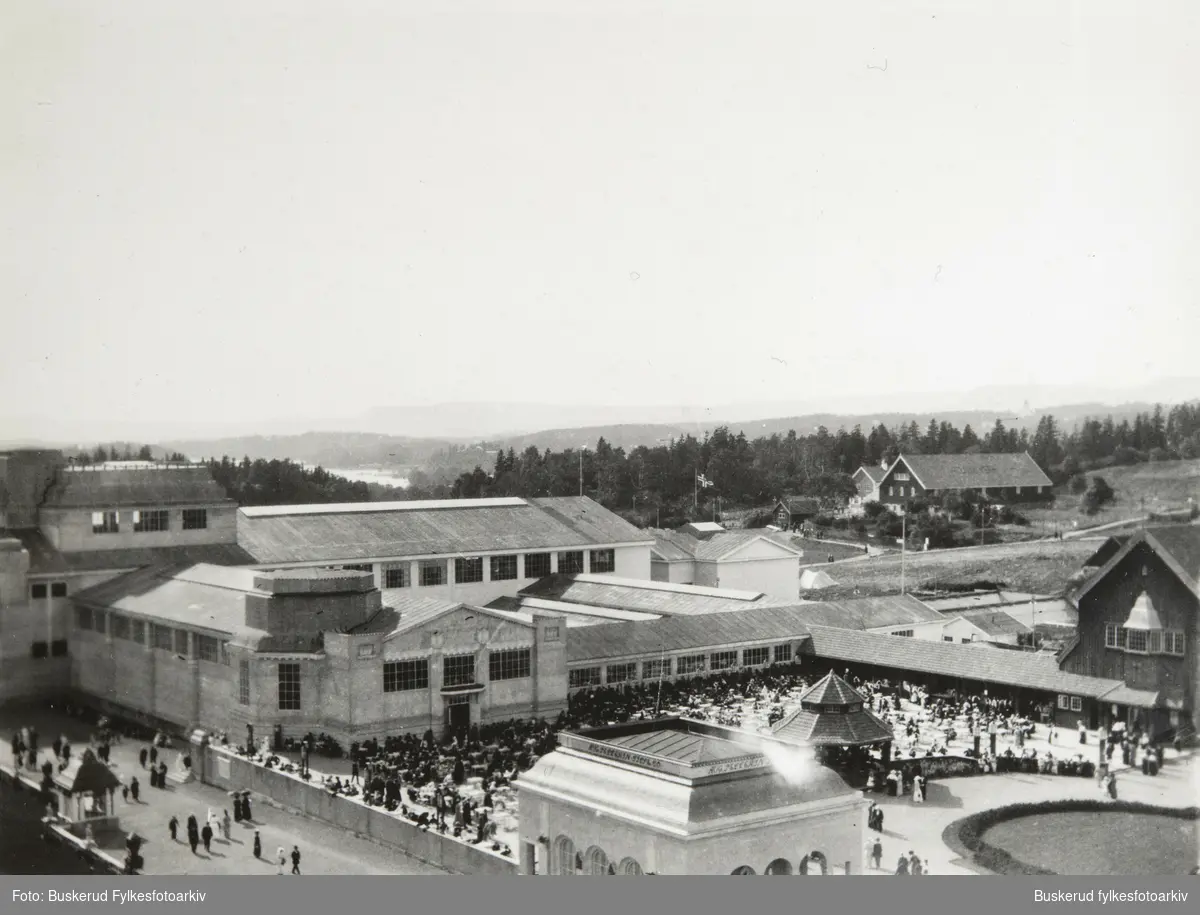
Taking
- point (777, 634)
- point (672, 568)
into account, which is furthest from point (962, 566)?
point (777, 634)

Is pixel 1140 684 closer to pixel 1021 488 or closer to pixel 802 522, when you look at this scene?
pixel 1021 488

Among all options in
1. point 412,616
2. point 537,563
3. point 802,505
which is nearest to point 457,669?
point 412,616

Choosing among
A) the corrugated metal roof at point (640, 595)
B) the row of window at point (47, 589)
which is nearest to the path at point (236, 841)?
the row of window at point (47, 589)

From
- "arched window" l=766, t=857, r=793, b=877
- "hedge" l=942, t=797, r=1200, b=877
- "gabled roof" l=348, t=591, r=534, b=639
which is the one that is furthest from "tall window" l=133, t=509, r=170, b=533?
"arched window" l=766, t=857, r=793, b=877

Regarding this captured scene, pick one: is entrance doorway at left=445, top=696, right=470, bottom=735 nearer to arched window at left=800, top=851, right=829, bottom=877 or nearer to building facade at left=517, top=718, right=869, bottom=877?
building facade at left=517, top=718, right=869, bottom=877

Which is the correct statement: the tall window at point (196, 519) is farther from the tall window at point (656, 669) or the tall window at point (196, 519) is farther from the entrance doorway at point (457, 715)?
the tall window at point (656, 669)

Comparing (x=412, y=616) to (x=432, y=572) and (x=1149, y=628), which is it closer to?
(x=432, y=572)
